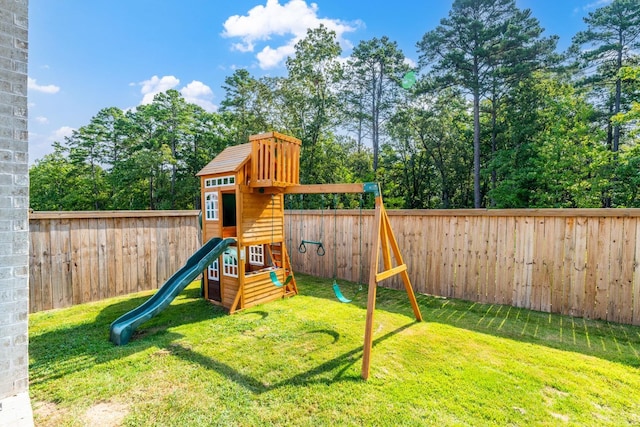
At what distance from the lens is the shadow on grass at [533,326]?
3.49m

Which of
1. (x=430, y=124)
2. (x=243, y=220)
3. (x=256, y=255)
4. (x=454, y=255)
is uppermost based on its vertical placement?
(x=430, y=124)

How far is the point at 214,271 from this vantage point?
564 cm

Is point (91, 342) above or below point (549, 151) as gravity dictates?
below

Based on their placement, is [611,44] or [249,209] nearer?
[249,209]

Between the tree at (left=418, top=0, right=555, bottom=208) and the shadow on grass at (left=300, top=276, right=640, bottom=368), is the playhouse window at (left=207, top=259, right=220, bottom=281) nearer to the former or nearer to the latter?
the shadow on grass at (left=300, top=276, right=640, bottom=368)

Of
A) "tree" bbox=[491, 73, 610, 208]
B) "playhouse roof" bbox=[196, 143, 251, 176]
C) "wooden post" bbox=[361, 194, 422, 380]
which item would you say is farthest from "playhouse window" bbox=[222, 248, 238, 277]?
"tree" bbox=[491, 73, 610, 208]

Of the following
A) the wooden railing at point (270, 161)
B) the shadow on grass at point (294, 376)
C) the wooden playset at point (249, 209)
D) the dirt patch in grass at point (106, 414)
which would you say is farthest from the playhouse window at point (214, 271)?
the dirt patch in grass at point (106, 414)

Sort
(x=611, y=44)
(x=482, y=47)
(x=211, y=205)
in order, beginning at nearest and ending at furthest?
(x=211, y=205)
(x=611, y=44)
(x=482, y=47)

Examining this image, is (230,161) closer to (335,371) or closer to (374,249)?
(374,249)

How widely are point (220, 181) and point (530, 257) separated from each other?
5391 millimetres

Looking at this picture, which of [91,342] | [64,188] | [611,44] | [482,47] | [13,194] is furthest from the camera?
[64,188]

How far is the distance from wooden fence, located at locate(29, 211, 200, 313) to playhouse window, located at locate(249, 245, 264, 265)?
1.51m

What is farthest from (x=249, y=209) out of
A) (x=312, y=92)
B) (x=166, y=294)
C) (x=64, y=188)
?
(x=64, y=188)

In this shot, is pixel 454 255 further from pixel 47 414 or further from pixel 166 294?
pixel 47 414
